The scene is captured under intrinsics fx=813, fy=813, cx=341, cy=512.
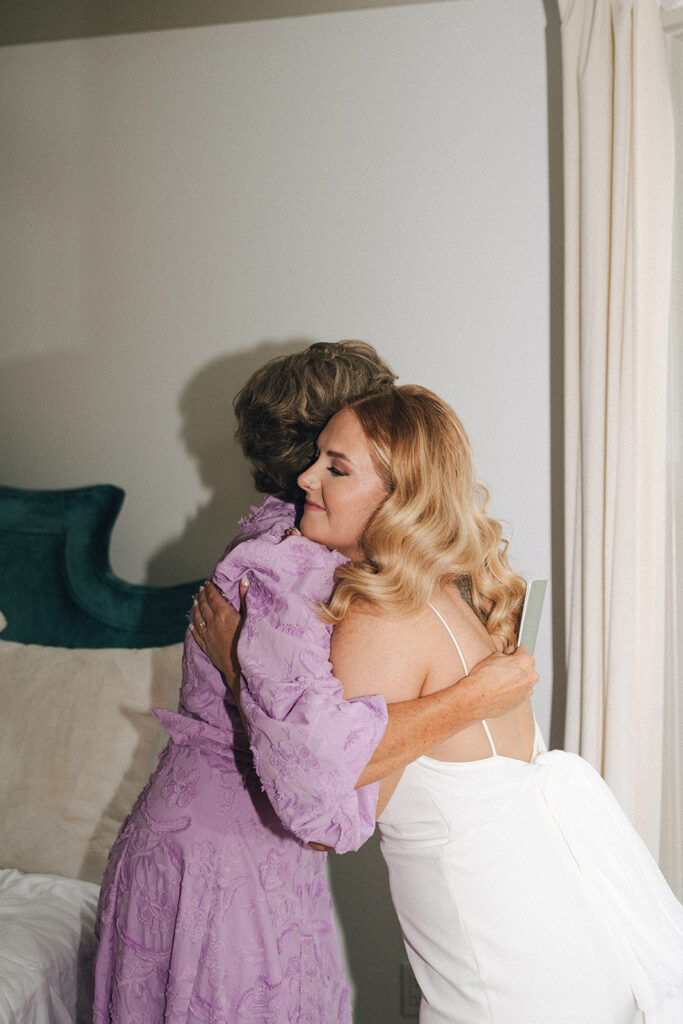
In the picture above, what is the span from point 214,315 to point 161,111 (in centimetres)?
62

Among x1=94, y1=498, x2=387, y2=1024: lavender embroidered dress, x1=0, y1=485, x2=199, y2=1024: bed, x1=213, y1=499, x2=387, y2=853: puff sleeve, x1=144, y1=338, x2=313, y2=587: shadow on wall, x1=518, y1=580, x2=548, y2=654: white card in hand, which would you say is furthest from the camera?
x1=144, y1=338, x2=313, y2=587: shadow on wall

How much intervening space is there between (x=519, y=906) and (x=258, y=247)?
6.00ft

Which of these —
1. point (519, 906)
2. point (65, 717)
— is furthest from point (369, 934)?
point (519, 906)

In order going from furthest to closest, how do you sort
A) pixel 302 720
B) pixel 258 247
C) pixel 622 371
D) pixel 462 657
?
1. pixel 258 247
2. pixel 622 371
3. pixel 462 657
4. pixel 302 720

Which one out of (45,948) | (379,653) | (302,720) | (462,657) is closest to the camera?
(302,720)

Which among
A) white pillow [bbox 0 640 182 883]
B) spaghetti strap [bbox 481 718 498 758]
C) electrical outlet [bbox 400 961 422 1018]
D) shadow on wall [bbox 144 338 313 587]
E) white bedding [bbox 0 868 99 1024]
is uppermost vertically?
shadow on wall [bbox 144 338 313 587]

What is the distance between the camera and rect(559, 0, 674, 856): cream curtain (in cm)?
186

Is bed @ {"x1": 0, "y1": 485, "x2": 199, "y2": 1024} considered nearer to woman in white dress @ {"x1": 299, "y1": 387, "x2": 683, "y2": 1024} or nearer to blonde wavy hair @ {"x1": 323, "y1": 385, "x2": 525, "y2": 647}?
woman in white dress @ {"x1": 299, "y1": 387, "x2": 683, "y2": 1024}

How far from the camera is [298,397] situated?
1.48 metres

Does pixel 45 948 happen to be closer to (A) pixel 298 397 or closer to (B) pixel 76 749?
(B) pixel 76 749

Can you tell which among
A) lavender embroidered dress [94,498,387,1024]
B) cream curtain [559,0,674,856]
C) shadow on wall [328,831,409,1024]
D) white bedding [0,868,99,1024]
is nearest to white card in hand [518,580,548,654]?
lavender embroidered dress [94,498,387,1024]

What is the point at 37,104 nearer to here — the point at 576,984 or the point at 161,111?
the point at 161,111

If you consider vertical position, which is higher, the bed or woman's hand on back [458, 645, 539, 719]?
woman's hand on back [458, 645, 539, 719]

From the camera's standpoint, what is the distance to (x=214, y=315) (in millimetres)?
2385
